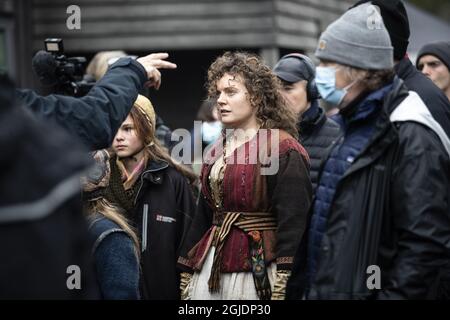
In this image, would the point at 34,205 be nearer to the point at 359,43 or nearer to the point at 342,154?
the point at 342,154

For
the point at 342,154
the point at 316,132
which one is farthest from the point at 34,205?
the point at 316,132

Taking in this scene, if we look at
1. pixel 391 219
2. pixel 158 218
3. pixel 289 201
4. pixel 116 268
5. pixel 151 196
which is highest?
pixel 391 219

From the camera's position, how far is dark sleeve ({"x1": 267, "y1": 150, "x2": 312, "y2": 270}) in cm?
439

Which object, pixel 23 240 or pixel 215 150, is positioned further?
pixel 215 150

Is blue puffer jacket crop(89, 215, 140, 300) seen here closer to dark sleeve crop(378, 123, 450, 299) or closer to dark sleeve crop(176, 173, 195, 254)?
dark sleeve crop(378, 123, 450, 299)

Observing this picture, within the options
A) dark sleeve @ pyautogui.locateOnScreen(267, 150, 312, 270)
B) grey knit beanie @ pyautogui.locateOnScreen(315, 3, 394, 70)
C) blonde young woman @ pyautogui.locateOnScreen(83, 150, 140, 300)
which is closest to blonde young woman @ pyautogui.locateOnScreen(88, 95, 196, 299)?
dark sleeve @ pyautogui.locateOnScreen(267, 150, 312, 270)

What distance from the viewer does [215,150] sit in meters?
4.91

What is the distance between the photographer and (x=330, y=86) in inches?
147

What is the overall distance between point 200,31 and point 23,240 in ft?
34.5

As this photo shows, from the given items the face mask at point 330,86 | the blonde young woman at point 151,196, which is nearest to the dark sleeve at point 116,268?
the face mask at point 330,86

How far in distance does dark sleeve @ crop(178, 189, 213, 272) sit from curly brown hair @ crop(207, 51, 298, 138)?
567mm

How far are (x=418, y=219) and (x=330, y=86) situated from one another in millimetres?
787
